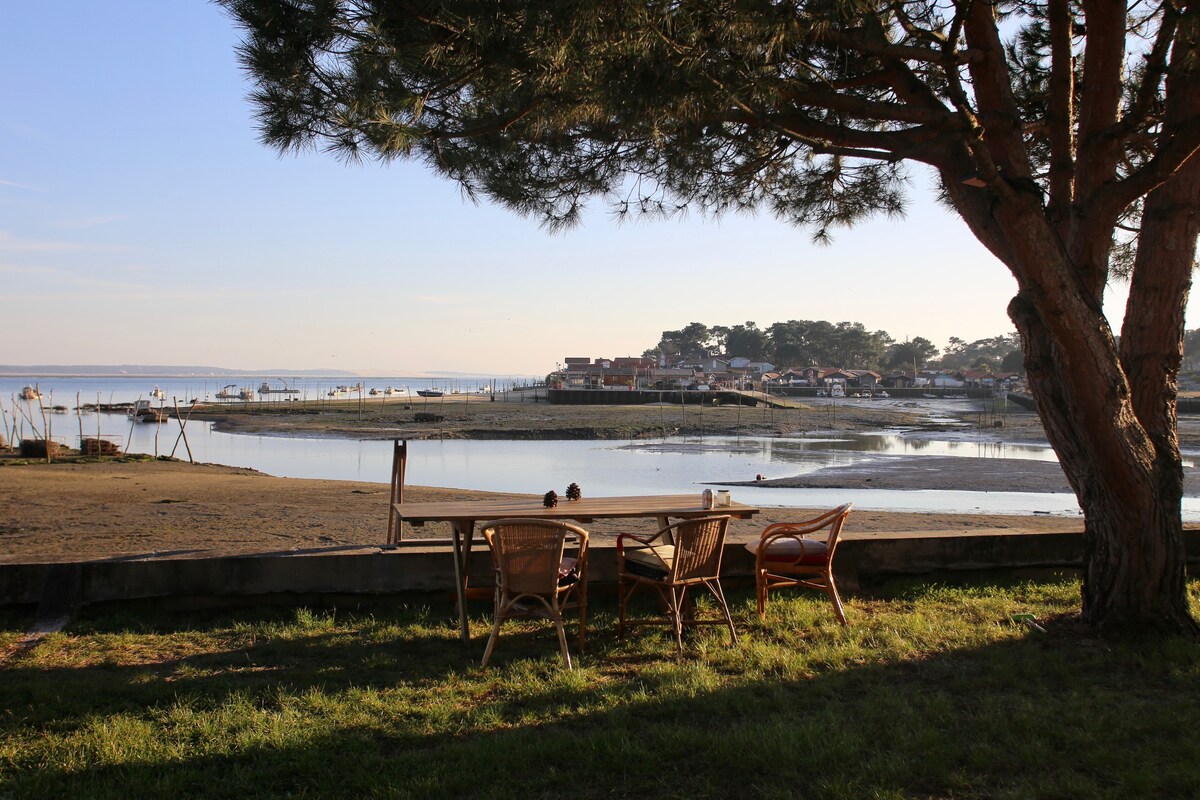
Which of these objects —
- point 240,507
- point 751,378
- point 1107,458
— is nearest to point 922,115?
point 1107,458

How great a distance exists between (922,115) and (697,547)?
8.60ft

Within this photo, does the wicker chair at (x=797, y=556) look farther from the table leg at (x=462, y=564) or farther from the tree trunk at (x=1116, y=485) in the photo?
the table leg at (x=462, y=564)

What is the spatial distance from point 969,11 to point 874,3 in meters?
0.99

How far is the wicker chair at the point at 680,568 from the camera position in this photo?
15.5 ft

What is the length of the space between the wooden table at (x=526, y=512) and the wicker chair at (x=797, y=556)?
0.33 metres

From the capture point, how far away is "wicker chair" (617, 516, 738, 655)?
4.72 m

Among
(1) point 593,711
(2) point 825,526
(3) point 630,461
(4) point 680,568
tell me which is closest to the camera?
(1) point 593,711

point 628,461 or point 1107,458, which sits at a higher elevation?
point 1107,458

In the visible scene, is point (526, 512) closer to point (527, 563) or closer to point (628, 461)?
point (527, 563)

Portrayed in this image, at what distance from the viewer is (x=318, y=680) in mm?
4043

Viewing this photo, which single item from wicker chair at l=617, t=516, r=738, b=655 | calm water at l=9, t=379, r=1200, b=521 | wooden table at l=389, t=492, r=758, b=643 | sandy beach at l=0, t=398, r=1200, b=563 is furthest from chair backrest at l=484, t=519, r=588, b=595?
calm water at l=9, t=379, r=1200, b=521

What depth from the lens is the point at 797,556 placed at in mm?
5359

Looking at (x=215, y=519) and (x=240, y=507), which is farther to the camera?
(x=240, y=507)

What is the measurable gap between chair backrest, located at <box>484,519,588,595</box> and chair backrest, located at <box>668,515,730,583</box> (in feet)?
1.85
